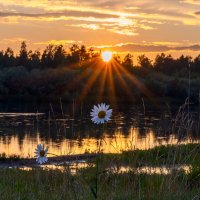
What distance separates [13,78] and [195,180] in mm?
89950

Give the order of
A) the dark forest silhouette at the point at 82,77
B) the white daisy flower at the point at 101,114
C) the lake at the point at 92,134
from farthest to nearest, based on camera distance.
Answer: the dark forest silhouette at the point at 82,77 → the lake at the point at 92,134 → the white daisy flower at the point at 101,114

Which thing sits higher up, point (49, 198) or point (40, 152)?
point (40, 152)

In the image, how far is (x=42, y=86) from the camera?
313 feet

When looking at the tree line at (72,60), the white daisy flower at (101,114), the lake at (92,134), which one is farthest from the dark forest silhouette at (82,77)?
the white daisy flower at (101,114)

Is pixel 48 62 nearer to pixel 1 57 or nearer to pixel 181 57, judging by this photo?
pixel 1 57

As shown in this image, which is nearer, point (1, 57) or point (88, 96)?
point (88, 96)

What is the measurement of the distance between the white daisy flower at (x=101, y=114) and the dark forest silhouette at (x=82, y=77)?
70.2 meters

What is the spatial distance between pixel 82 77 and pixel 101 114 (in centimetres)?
9756

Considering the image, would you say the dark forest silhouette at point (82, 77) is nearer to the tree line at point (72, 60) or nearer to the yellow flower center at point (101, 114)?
the tree line at point (72, 60)

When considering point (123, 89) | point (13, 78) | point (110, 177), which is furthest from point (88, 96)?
point (110, 177)

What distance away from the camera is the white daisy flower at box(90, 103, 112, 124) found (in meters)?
4.89

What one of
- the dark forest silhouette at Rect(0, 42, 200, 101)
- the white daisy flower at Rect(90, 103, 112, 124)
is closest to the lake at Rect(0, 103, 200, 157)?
the white daisy flower at Rect(90, 103, 112, 124)

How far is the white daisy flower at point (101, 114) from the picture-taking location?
4893 mm

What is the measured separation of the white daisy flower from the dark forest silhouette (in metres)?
70.2
